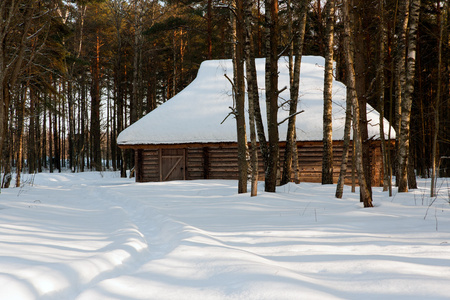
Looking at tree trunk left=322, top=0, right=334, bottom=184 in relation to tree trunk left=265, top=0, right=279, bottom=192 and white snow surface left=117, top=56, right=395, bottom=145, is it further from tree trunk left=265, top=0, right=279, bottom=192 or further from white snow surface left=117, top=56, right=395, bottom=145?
white snow surface left=117, top=56, right=395, bottom=145

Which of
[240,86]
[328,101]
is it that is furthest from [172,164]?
[240,86]

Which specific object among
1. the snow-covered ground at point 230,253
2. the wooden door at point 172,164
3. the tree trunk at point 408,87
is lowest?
the snow-covered ground at point 230,253

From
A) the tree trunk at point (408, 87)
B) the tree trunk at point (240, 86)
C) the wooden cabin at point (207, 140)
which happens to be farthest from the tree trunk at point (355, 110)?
the wooden cabin at point (207, 140)

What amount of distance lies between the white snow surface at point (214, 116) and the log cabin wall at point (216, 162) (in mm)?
499

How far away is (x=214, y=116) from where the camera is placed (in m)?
18.0

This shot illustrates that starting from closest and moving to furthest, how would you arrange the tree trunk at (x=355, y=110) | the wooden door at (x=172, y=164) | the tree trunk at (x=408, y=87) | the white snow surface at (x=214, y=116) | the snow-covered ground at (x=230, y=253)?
1. the snow-covered ground at (x=230, y=253)
2. the tree trunk at (x=355, y=110)
3. the tree trunk at (x=408, y=87)
4. the white snow surface at (x=214, y=116)
5. the wooden door at (x=172, y=164)

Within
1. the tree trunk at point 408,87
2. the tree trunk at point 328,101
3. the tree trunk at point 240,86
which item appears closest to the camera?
the tree trunk at point 408,87

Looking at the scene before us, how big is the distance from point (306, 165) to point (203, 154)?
5.11 m

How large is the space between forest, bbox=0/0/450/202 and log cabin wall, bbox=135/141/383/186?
1792 millimetres

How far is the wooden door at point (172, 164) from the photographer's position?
700 inches

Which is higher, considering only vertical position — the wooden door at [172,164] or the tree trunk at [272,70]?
the tree trunk at [272,70]

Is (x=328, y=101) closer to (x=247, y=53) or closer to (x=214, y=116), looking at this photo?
(x=247, y=53)

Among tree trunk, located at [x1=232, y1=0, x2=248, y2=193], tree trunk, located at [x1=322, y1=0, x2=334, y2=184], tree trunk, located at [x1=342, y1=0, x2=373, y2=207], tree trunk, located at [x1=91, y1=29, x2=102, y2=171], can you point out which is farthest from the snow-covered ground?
tree trunk, located at [x1=91, y1=29, x2=102, y2=171]

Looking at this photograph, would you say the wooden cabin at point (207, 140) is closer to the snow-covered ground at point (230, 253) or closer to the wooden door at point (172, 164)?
the wooden door at point (172, 164)
